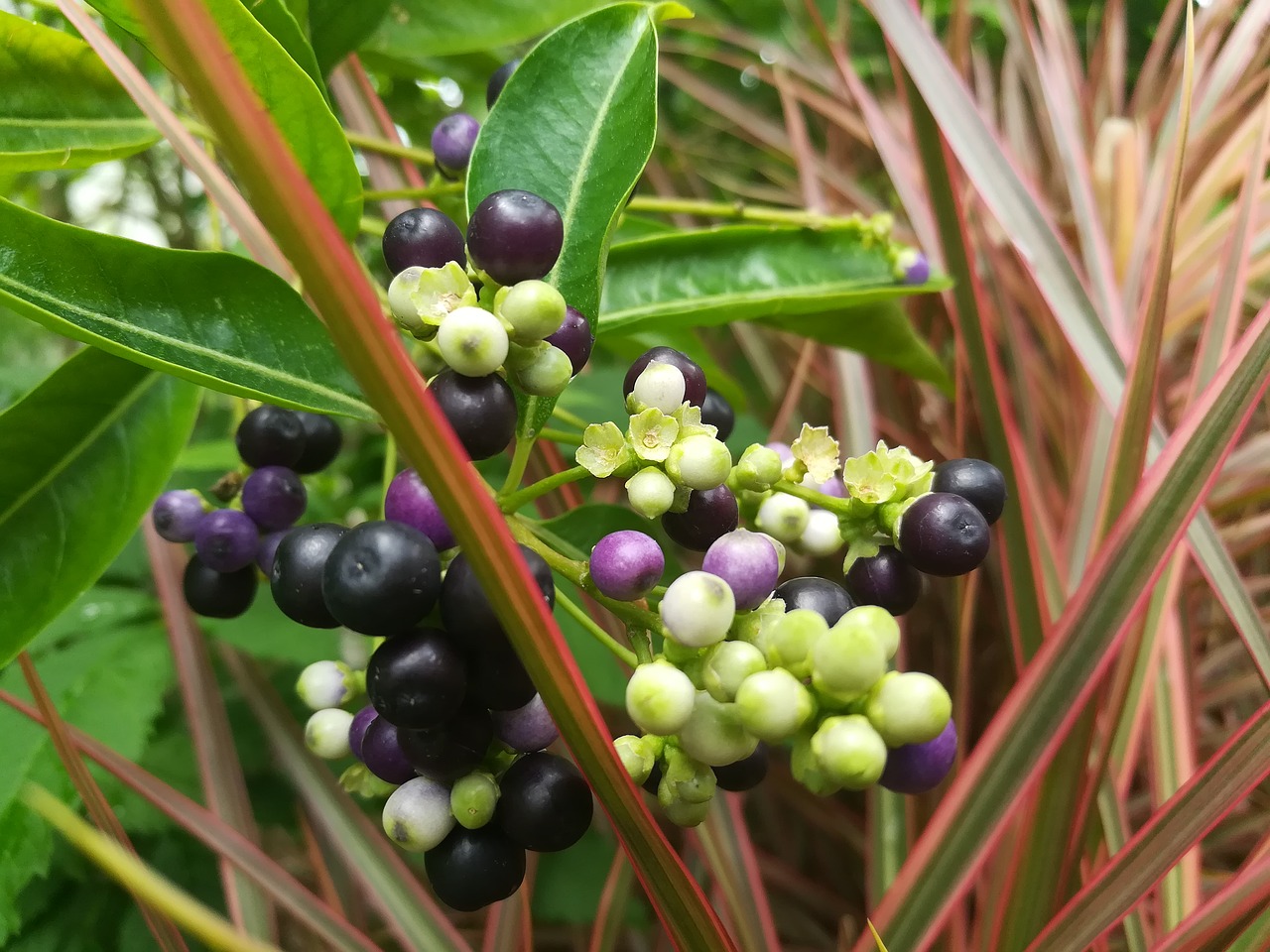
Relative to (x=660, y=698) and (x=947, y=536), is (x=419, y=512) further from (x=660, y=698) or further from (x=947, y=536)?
(x=947, y=536)

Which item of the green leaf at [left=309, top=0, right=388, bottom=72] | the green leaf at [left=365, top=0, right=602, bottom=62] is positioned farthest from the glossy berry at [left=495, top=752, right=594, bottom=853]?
the green leaf at [left=365, top=0, right=602, bottom=62]

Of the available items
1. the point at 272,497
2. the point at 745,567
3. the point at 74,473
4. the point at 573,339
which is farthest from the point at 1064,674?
the point at 74,473

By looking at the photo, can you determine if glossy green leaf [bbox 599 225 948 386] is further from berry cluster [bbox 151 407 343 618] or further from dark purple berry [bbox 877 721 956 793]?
dark purple berry [bbox 877 721 956 793]

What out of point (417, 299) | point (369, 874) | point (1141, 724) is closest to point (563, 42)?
point (417, 299)

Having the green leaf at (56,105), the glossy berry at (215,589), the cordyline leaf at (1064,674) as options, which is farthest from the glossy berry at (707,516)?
the green leaf at (56,105)

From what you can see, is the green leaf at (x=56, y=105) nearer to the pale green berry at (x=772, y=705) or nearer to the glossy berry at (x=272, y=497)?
the glossy berry at (x=272, y=497)
